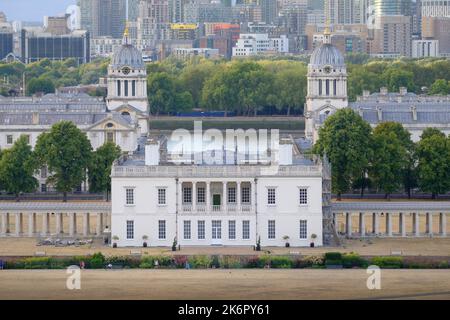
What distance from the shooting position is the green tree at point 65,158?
322ft

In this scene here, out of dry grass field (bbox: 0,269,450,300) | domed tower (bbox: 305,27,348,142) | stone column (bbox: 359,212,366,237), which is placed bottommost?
dry grass field (bbox: 0,269,450,300)

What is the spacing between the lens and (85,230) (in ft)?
287

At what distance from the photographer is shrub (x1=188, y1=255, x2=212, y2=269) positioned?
75.7 m

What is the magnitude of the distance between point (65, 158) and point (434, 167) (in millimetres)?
17400

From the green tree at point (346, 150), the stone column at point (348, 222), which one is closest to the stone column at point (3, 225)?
the stone column at point (348, 222)

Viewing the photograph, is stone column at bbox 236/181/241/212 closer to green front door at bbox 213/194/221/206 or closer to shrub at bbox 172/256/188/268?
green front door at bbox 213/194/221/206

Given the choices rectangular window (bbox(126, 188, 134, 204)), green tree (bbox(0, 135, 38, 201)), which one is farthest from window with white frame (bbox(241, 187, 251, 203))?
green tree (bbox(0, 135, 38, 201))

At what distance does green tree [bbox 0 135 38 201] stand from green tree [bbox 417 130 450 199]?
59.4 feet

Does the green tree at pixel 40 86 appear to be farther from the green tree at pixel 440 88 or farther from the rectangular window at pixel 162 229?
the rectangular window at pixel 162 229

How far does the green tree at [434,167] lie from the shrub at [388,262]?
63.2 feet

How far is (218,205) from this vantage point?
82.5m

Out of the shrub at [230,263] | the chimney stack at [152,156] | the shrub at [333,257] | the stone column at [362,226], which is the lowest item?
the shrub at [230,263]

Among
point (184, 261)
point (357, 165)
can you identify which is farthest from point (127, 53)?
point (184, 261)

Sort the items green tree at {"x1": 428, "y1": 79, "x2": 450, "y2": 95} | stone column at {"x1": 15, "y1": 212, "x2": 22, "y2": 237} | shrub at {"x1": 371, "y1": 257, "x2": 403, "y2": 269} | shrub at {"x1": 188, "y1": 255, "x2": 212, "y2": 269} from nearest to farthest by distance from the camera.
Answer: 1. shrub at {"x1": 371, "y1": 257, "x2": 403, "y2": 269}
2. shrub at {"x1": 188, "y1": 255, "x2": 212, "y2": 269}
3. stone column at {"x1": 15, "y1": 212, "x2": 22, "y2": 237}
4. green tree at {"x1": 428, "y1": 79, "x2": 450, "y2": 95}
